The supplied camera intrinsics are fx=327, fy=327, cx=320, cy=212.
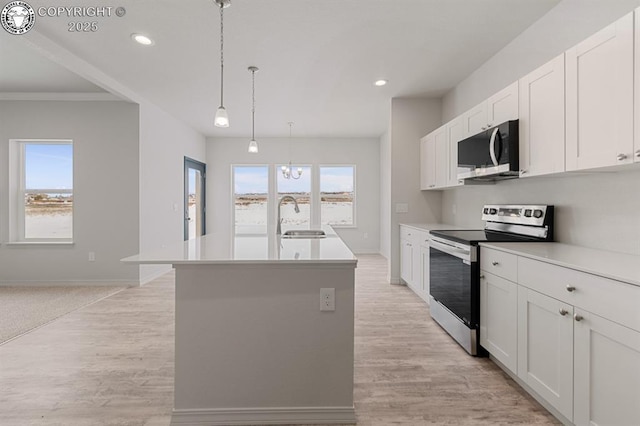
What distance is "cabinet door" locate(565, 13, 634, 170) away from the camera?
5.12 feet

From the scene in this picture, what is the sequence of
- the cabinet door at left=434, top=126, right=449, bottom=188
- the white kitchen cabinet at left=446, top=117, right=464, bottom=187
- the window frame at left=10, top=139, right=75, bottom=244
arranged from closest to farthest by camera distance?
the white kitchen cabinet at left=446, top=117, right=464, bottom=187 → the cabinet door at left=434, top=126, right=449, bottom=188 → the window frame at left=10, top=139, right=75, bottom=244

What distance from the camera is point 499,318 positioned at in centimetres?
222

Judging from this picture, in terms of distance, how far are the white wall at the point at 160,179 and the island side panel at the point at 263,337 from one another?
139 inches

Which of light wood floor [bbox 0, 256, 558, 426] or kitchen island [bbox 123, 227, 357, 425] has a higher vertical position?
kitchen island [bbox 123, 227, 357, 425]

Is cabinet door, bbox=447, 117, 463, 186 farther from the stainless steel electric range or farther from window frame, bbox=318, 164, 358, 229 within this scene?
window frame, bbox=318, 164, 358, 229

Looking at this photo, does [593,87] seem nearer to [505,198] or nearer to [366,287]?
[505,198]

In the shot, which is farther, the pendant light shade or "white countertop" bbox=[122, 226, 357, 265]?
the pendant light shade

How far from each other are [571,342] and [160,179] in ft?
17.8

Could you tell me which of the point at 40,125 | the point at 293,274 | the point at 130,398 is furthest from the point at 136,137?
the point at 293,274

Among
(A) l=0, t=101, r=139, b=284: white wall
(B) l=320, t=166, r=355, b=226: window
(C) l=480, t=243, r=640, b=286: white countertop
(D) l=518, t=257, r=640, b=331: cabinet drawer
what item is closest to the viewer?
(D) l=518, t=257, r=640, b=331: cabinet drawer

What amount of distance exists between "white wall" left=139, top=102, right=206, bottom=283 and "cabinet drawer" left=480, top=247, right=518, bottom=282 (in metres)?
4.40

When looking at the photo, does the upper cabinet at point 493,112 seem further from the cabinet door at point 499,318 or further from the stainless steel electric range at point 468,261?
the cabinet door at point 499,318

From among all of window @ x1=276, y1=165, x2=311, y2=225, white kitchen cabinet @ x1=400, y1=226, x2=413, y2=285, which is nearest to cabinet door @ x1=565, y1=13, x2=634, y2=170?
white kitchen cabinet @ x1=400, y1=226, x2=413, y2=285

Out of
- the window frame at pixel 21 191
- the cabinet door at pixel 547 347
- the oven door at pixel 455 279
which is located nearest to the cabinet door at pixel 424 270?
the oven door at pixel 455 279
